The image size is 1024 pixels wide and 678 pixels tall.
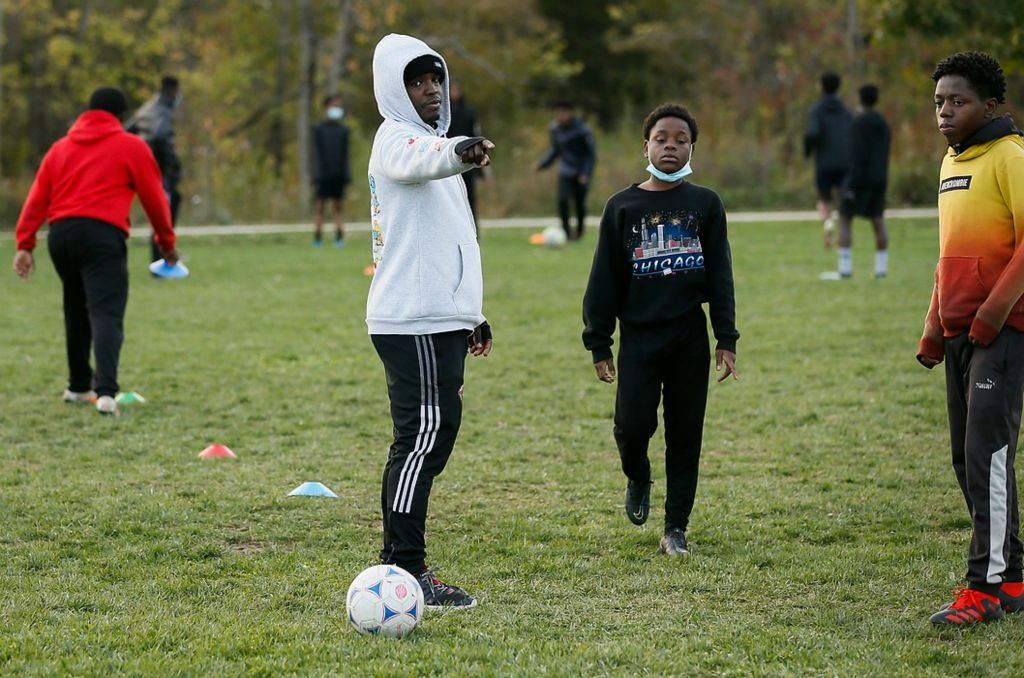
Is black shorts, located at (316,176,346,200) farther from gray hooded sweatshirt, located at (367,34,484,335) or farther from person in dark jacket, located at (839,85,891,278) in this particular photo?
gray hooded sweatshirt, located at (367,34,484,335)

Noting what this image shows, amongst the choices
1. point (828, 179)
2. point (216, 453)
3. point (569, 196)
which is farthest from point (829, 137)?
point (216, 453)

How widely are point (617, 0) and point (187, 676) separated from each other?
42705 mm

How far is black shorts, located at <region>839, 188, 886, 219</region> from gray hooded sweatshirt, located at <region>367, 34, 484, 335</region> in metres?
10.7

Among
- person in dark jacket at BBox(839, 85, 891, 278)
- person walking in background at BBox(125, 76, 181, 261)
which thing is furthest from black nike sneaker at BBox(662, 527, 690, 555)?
person walking in background at BBox(125, 76, 181, 261)

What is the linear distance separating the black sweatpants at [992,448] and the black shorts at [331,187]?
16.9 meters

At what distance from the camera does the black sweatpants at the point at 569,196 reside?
20.2m

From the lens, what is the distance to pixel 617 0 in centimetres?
4475

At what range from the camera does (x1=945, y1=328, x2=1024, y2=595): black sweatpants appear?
4617mm

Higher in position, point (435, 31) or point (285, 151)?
point (435, 31)

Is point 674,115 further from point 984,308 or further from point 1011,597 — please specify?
point 1011,597

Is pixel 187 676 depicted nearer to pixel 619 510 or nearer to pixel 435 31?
pixel 619 510

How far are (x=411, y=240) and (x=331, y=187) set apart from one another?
16.6 metres

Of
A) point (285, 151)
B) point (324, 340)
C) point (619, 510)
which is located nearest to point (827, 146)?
point (324, 340)

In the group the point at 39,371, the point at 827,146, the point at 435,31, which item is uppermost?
the point at 435,31
